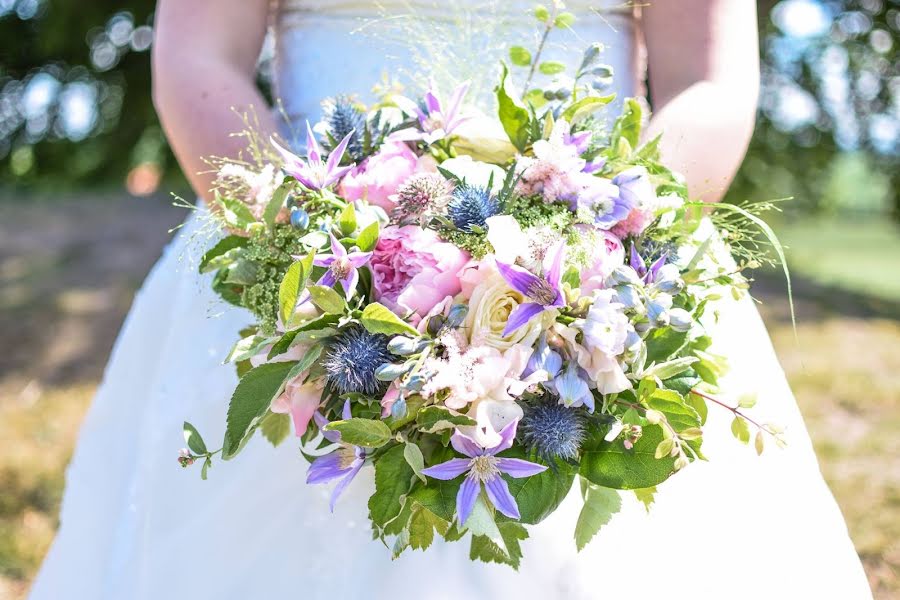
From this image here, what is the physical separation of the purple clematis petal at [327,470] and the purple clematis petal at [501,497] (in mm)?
202

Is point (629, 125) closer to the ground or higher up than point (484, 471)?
higher up

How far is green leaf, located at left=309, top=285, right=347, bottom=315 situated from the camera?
1.07m

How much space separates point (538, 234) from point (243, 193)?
532 millimetres

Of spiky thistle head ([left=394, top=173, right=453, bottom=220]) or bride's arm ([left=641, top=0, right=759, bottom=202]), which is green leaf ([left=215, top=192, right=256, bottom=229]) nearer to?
spiky thistle head ([left=394, top=173, right=453, bottom=220])

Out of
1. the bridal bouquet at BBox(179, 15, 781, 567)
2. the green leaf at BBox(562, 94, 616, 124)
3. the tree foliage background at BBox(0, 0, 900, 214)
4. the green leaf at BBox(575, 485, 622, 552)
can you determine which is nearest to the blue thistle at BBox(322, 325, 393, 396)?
the bridal bouquet at BBox(179, 15, 781, 567)

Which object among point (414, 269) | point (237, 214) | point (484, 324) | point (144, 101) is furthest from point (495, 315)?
point (144, 101)

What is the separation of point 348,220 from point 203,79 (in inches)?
24.1

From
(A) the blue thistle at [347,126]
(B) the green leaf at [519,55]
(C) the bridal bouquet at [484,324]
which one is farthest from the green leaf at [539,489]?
(B) the green leaf at [519,55]

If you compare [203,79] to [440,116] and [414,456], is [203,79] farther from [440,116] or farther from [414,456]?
[414,456]

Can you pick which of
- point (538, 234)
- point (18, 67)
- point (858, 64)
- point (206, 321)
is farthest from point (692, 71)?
point (18, 67)

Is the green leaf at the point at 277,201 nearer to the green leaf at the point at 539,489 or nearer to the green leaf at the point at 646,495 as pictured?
the green leaf at the point at 539,489

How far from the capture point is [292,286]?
42.9 inches

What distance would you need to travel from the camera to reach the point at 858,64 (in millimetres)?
7219

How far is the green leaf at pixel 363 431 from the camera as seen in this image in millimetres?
1068
